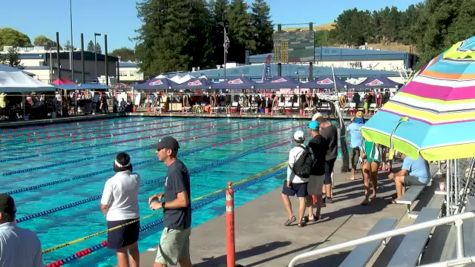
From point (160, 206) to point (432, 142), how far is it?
9.40ft

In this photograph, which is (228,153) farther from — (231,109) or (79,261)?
(231,109)

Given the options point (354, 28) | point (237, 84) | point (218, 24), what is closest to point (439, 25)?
point (237, 84)

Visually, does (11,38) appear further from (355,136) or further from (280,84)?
(355,136)

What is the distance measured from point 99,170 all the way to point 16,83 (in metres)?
15.4

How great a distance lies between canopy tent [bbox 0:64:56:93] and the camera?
2654 centimetres

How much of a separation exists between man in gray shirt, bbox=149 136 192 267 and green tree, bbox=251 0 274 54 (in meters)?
79.3

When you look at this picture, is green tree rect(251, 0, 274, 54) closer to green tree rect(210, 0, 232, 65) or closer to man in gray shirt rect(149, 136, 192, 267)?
green tree rect(210, 0, 232, 65)

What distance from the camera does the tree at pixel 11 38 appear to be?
123969 millimetres

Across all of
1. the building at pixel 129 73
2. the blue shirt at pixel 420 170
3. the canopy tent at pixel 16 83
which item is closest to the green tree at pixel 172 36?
the building at pixel 129 73

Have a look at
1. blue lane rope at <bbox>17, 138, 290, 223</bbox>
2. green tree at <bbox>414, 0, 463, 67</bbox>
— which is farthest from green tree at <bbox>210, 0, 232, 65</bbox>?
blue lane rope at <bbox>17, 138, 290, 223</bbox>

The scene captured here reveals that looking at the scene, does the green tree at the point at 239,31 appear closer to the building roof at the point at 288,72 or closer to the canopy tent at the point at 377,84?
the building roof at the point at 288,72

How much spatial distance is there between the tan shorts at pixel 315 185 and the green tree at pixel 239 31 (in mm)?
74013

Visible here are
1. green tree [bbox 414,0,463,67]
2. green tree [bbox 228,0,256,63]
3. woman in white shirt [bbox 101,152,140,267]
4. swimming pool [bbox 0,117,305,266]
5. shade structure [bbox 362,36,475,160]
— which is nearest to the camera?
shade structure [bbox 362,36,475,160]

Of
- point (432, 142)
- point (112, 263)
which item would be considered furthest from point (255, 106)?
point (432, 142)
